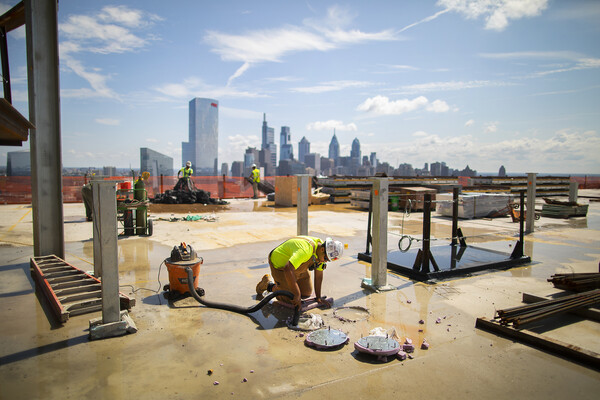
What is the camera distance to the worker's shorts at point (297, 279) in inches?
236

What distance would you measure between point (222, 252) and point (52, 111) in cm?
514

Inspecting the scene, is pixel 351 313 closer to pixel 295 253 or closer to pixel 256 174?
pixel 295 253

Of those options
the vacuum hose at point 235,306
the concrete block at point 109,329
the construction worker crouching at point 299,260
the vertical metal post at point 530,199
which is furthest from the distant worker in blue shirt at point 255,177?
the concrete block at point 109,329

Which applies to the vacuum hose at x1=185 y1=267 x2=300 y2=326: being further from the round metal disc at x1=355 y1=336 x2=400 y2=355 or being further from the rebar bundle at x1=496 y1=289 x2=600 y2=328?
the rebar bundle at x1=496 y1=289 x2=600 y2=328

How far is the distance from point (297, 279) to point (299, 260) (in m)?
0.76

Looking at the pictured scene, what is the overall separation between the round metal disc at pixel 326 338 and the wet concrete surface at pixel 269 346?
0.10 m

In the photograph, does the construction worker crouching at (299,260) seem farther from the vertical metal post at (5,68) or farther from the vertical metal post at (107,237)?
the vertical metal post at (5,68)

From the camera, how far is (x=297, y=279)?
6.31 metres

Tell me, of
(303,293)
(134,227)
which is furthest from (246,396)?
(134,227)

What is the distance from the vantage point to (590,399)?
3.83 metres

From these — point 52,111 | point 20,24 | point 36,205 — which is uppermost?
point 20,24

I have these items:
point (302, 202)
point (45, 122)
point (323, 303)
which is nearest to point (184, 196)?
point (45, 122)

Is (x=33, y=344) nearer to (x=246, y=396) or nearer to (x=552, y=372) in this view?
(x=246, y=396)

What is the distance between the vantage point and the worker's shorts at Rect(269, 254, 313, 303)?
5992 millimetres
